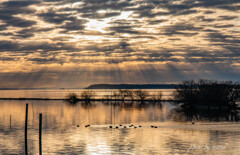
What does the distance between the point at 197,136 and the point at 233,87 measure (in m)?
90.0

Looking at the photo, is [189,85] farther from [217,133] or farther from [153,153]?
[153,153]

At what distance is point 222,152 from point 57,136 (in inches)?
896

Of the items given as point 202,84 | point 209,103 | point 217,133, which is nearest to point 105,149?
point 217,133

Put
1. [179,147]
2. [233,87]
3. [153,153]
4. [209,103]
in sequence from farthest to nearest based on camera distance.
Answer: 1. [233,87]
2. [209,103]
3. [179,147]
4. [153,153]

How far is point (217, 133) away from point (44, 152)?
25.8 metres

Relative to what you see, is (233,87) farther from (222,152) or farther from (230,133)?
(222,152)

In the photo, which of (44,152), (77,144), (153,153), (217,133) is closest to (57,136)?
(77,144)

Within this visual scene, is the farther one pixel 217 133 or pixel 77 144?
pixel 217 133

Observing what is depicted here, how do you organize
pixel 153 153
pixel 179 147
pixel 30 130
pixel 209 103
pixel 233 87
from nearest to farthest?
pixel 153 153
pixel 179 147
pixel 30 130
pixel 209 103
pixel 233 87

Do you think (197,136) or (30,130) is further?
(30,130)

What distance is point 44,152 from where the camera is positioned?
3756cm

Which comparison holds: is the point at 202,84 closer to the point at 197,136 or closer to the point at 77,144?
the point at 197,136

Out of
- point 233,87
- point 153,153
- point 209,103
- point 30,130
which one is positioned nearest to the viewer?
point 153,153

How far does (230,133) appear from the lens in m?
51.2
